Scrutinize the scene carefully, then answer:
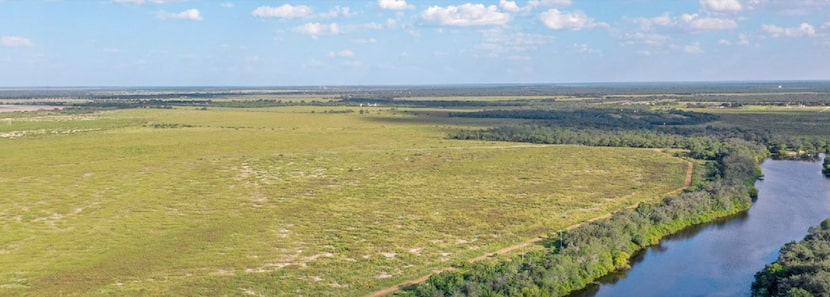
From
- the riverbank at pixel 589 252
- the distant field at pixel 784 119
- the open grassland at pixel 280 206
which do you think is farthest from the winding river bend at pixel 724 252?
the distant field at pixel 784 119

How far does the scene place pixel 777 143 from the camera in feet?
328

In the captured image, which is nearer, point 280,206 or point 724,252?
point 724,252

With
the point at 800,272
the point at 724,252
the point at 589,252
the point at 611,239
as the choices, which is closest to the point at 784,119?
the point at 724,252

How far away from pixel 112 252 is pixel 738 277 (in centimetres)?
4000

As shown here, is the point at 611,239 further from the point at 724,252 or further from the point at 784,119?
the point at 784,119

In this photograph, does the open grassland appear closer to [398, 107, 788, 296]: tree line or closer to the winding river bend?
[398, 107, 788, 296]: tree line

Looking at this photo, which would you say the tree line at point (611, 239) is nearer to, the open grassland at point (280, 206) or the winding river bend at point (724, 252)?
the winding river bend at point (724, 252)

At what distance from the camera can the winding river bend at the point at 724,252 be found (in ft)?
124

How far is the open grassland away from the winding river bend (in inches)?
310

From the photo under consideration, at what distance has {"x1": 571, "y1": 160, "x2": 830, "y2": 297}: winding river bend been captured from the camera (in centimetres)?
3781

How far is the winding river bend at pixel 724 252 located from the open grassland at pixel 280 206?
7871 millimetres

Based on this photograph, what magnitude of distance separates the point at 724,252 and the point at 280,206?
3589 centimetres

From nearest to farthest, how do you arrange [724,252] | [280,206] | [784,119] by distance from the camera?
[724,252], [280,206], [784,119]

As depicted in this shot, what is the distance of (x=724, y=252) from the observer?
4459cm
